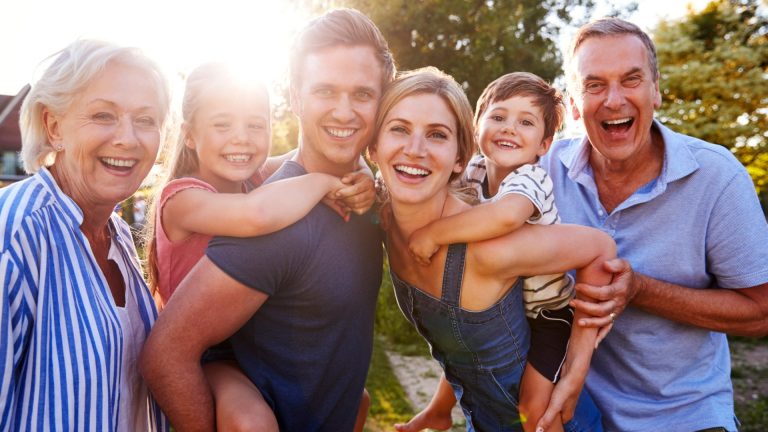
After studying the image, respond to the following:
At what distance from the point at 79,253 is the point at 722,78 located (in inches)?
506

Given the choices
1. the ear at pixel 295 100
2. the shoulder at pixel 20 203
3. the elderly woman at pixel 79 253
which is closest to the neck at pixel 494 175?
the ear at pixel 295 100

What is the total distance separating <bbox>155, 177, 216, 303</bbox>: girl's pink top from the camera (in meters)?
2.41

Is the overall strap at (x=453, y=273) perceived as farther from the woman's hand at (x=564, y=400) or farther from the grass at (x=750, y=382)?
the grass at (x=750, y=382)

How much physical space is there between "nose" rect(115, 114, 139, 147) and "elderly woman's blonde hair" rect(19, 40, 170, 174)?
0.54ft

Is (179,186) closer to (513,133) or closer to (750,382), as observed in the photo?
(513,133)

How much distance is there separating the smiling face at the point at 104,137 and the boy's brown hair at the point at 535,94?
164cm

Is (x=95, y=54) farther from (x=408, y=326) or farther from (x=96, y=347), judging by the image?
(x=408, y=326)

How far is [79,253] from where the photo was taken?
194cm

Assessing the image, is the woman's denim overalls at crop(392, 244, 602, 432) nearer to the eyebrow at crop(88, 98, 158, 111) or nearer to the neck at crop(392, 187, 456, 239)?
the neck at crop(392, 187, 456, 239)

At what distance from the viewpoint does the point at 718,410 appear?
266 centimetres

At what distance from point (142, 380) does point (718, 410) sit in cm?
242

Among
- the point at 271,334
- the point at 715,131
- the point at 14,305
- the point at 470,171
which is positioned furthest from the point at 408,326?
the point at 715,131

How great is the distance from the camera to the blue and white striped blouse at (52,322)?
5.65ft

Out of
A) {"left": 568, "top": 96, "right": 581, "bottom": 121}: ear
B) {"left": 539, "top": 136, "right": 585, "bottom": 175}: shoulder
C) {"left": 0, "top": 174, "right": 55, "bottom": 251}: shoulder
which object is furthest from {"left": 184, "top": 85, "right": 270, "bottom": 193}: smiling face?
{"left": 568, "top": 96, "right": 581, "bottom": 121}: ear
